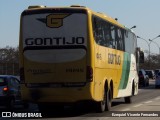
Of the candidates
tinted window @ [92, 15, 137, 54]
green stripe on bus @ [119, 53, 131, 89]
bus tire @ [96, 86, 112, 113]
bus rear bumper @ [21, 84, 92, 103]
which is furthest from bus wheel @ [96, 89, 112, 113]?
green stripe on bus @ [119, 53, 131, 89]

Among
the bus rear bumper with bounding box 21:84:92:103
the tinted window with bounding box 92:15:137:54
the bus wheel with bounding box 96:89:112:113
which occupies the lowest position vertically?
the bus wheel with bounding box 96:89:112:113

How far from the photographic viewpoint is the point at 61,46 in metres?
16.9

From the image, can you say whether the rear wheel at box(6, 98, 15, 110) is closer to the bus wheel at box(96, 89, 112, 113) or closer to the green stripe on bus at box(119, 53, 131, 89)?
the bus wheel at box(96, 89, 112, 113)

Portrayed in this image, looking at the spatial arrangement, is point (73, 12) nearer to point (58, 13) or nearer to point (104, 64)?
point (58, 13)

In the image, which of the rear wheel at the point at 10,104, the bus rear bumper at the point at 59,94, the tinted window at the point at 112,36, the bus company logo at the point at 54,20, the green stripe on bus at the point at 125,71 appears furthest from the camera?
the green stripe on bus at the point at 125,71

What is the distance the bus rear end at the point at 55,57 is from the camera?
1677cm

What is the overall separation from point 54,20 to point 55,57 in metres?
1.26

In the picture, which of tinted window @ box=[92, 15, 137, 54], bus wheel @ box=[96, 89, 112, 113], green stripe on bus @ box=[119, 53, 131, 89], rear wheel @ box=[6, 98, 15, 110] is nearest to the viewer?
tinted window @ box=[92, 15, 137, 54]

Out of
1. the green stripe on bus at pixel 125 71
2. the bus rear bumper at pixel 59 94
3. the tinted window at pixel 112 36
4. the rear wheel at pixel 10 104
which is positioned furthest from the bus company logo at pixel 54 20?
the green stripe on bus at pixel 125 71

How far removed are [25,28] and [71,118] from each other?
3.55 metres

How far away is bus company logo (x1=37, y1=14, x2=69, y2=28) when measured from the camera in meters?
17.0

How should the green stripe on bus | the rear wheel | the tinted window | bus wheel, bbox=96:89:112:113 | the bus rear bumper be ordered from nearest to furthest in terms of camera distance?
the bus rear bumper < the tinted window < bus wheel, bbox=96:89:112:113 < the rear wheel < the green stripe on bus

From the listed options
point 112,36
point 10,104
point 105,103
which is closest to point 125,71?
point 112,36

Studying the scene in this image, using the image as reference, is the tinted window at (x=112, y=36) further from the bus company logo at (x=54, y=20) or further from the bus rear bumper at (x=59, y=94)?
the bus rear bumper at (x=59, y=94)
